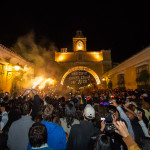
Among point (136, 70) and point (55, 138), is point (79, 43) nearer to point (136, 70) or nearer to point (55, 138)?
point (136, 70)

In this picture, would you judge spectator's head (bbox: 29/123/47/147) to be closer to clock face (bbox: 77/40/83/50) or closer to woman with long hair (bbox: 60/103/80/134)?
woman with long hair (bbox: 60/103/80/134)

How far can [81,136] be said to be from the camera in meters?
1.91

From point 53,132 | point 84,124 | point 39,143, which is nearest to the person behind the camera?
point 39,143

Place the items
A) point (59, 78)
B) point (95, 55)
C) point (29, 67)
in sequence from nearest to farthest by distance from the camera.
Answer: point (29, 67) < point (59, 78) < point (95, 55)

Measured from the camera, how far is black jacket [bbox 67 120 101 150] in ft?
6.16

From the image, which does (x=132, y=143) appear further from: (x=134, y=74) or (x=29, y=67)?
(x=29, y=67)

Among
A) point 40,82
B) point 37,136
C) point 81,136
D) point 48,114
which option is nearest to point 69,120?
point 48,114

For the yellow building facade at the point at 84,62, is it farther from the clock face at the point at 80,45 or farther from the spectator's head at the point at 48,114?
the spectator's head at the point at 48,114

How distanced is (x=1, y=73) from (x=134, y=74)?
14.0 meters

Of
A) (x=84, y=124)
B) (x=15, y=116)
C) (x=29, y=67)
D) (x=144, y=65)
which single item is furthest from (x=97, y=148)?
(x=29, y=67)

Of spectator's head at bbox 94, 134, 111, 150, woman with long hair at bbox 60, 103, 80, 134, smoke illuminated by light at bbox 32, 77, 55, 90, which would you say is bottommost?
woman with long hair at bbox 60, 103, 80, 134

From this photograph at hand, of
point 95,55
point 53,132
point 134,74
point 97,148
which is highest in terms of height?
point 95,55

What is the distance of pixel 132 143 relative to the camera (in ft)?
4.22

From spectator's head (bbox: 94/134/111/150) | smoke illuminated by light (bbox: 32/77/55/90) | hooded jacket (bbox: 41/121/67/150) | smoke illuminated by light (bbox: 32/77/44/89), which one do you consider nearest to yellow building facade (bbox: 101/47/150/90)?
hooded jacket (bbox: 41/121/67/150)
